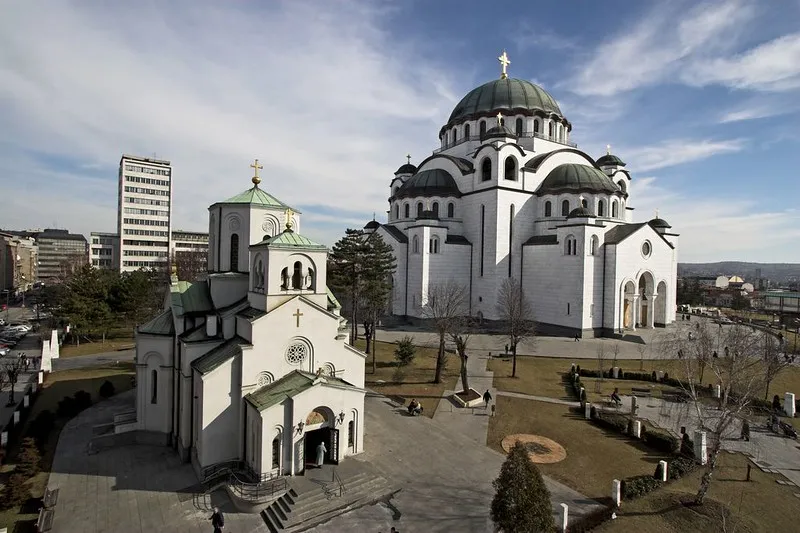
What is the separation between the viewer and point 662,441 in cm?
1511

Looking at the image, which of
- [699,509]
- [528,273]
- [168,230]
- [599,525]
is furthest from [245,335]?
[168,230]

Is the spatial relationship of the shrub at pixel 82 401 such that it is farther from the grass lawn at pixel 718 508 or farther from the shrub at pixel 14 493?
the grass lawn at pixel 718 508

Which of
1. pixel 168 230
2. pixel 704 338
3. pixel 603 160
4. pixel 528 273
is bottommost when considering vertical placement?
pixel 704 338

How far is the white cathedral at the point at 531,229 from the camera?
33250 mm

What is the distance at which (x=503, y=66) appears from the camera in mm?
45031

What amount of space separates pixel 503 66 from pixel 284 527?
4671 centimetres

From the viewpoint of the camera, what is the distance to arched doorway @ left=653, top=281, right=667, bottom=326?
37.2 meters

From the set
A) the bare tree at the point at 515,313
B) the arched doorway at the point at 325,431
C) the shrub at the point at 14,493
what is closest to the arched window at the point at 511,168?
the bare tree at the point at 515,313

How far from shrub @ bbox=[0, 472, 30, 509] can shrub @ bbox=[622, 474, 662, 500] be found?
16.9 metres

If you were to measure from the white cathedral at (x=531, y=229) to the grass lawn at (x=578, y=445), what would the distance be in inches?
626

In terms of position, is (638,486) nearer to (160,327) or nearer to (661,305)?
(160,327)

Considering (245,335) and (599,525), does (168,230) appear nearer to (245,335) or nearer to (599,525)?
(245,335)

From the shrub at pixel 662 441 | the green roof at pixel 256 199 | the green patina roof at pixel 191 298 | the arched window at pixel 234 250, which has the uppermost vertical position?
the green roof at pixel 256 199

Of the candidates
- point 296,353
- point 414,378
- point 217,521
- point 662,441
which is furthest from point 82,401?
point 662,441
